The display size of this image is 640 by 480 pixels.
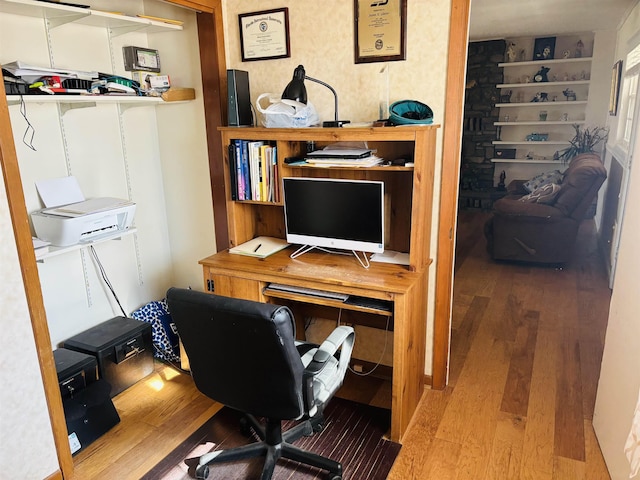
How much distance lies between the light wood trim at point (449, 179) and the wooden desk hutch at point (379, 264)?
0.10m

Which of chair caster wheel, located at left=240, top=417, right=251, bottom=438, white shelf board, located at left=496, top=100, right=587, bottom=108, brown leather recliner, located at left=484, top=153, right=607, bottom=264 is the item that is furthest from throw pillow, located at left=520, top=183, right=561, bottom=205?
chair caster wheel, located at left=240, top=417, right=251, bottom=438

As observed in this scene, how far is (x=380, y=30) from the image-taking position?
7.57 feet

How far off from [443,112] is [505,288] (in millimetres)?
2269

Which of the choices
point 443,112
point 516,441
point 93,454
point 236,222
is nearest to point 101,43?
point 236,222

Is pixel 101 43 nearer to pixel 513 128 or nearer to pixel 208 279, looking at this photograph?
pixel 208 279

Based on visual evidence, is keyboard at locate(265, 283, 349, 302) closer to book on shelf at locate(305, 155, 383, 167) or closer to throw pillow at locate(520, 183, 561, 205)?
book on shelf at locate(305, 155, 383, 167)

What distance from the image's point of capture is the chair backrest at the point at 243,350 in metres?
1.55

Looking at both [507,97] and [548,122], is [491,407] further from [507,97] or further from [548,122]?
[507,97]

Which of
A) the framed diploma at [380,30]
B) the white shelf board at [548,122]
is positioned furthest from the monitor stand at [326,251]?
the white shelf board at [548,122]

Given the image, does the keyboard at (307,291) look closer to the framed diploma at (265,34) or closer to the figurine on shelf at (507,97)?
the framed diploma at (265,34)

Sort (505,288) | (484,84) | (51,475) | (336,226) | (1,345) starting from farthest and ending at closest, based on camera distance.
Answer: (484,84), (505,288), (336,226), (51,475), (1,345)

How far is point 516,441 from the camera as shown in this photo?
2184mm

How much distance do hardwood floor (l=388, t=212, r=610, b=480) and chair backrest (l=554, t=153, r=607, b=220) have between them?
59cm

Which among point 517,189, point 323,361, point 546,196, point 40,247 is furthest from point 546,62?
point 40,247
